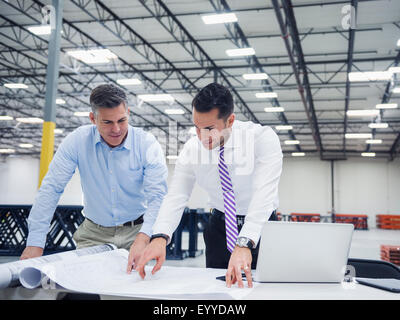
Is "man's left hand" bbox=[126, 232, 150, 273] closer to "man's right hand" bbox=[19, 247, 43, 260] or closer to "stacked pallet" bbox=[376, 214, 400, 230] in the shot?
"man's right hand" bbox=[19, 247, 43, 260]

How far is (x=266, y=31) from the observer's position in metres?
10.7

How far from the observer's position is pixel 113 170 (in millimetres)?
2074

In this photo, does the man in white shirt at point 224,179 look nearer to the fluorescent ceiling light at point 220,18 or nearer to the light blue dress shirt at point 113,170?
the light blue dress shirt at point 113,170

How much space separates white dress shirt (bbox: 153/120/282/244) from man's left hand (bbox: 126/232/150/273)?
2.8 inches

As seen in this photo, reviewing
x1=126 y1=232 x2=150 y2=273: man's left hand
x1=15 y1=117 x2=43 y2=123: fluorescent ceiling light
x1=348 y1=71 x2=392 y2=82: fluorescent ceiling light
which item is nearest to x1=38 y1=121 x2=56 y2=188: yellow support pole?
x1=126 y1=232 x2=150 y2=273: man's left hand

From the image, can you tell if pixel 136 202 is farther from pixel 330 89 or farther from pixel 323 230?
pixel 330 89

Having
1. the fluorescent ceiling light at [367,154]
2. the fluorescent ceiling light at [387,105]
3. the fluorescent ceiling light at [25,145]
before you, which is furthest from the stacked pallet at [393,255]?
the fluorescent ceiling light at [25,145]

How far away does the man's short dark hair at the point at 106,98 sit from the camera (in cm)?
185

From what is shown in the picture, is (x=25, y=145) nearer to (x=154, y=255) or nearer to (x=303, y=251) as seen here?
(x=154, y=255)

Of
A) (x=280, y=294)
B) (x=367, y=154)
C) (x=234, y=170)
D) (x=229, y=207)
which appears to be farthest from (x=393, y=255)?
(x=367, y=154)

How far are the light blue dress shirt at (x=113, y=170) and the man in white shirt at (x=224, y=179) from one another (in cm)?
19

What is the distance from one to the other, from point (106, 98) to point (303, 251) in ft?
3.70

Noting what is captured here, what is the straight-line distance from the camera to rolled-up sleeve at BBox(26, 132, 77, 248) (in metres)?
1.83

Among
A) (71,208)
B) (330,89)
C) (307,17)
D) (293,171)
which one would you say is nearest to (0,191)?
(71,208)
